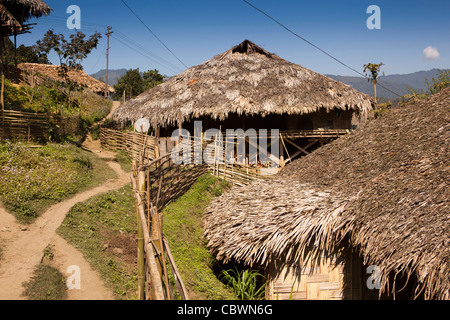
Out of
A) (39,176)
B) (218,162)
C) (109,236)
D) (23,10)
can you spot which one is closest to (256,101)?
(218,162)

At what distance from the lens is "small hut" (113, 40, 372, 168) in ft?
44.6

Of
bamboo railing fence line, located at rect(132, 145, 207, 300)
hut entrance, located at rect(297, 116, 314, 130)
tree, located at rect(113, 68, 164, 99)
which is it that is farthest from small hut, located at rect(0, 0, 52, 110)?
tree, located at rect(113, 68, 164, 99)

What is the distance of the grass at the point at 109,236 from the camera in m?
6.15

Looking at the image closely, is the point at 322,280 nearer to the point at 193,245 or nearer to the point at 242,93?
the point at 193,245

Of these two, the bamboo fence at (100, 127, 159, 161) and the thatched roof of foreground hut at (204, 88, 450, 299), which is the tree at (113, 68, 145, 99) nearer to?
the bamboo fence at (100, 127, 159, 161)

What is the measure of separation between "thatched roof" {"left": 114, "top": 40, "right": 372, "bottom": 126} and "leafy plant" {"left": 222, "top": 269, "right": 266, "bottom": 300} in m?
7.17

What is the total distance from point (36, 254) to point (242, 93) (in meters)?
9.28

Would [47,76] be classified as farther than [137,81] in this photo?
No

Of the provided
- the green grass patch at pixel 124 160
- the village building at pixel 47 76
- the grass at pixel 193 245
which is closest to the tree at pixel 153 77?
the village building at pixel 47 76

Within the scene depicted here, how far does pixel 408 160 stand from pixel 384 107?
8.96m

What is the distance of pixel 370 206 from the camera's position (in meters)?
5.57

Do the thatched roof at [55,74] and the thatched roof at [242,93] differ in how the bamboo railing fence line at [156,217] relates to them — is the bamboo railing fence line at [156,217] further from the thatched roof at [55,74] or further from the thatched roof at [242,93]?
the thatched roof at [55,74]
